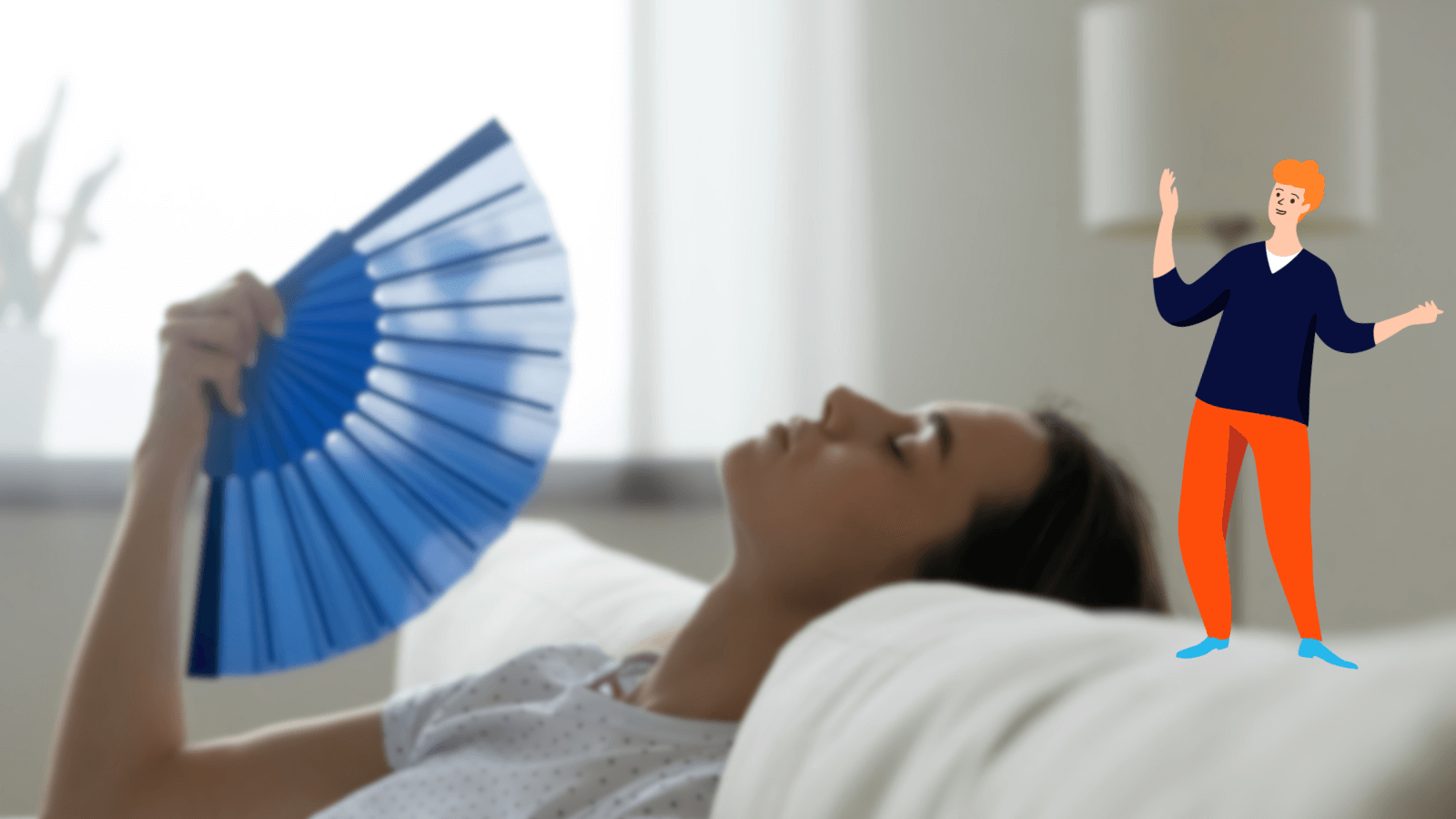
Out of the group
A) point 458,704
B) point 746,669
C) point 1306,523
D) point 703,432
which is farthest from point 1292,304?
point 703,432

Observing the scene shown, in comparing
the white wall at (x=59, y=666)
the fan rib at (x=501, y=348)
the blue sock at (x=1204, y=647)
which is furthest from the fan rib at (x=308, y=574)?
the white wall at (x=59, y=666)

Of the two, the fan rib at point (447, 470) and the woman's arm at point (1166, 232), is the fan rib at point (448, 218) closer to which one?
the fan rib at point (447, 470)

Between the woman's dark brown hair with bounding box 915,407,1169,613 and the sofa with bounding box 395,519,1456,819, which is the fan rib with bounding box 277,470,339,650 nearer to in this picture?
the woman's dark brown hair with bounding box 915,407,1169,613

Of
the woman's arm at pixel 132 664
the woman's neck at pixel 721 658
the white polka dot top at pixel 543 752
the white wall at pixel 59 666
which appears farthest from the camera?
the white wall at pixel 59 666

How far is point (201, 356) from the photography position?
1.07 metres

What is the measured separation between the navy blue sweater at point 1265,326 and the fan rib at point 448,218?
849 mm

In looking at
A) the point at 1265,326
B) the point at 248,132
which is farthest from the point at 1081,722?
the point at 248,132

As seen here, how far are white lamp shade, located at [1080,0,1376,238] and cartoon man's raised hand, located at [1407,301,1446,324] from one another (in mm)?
395

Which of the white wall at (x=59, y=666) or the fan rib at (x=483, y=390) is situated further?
the white wall at (x=59, y=666)

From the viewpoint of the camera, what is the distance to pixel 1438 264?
0.29 meters

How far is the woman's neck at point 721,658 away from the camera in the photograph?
89 centimetres

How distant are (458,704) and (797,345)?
1605 mm

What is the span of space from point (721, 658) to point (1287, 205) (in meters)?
0.73

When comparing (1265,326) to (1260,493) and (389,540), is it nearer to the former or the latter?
(1260,493)
